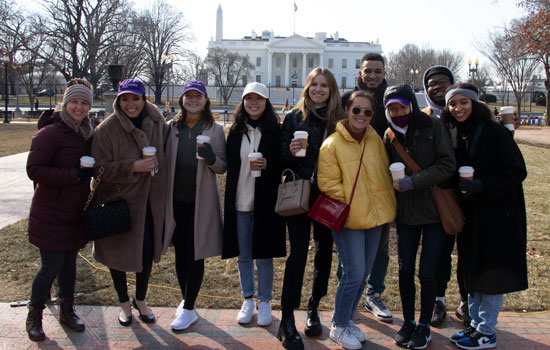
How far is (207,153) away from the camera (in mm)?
3564

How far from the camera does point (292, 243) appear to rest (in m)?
3.65

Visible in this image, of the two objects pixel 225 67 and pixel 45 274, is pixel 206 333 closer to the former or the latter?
pixel 45 274

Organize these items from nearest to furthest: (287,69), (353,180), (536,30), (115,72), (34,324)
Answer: (353,180) → (34,324) → (115,72) → (536,30) → (287,69)

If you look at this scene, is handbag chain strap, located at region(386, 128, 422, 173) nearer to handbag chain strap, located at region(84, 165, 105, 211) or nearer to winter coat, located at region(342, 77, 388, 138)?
winter coat, located at region(342, 77, 388, 138)

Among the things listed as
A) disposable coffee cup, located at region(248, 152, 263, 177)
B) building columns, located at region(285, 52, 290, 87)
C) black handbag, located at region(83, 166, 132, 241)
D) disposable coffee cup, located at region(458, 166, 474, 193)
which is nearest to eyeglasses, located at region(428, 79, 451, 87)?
disposable coffee cup, located at region(458, 166, 474, 193)

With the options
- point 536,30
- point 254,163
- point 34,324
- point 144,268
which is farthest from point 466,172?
point 536,30

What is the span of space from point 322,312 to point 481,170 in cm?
187

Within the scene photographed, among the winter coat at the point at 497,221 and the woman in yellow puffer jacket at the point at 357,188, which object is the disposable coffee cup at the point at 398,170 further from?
the winter coat at the point at 497,221

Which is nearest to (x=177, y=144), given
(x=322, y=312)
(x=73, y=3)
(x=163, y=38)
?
(x=322, y=312)

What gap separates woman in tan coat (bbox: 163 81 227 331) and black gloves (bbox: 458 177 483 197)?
1871 millimetres

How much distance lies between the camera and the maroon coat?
11.3 feet

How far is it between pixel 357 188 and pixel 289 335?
4.14 ft

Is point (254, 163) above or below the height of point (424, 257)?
above

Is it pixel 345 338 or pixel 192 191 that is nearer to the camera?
pixel 345 338
